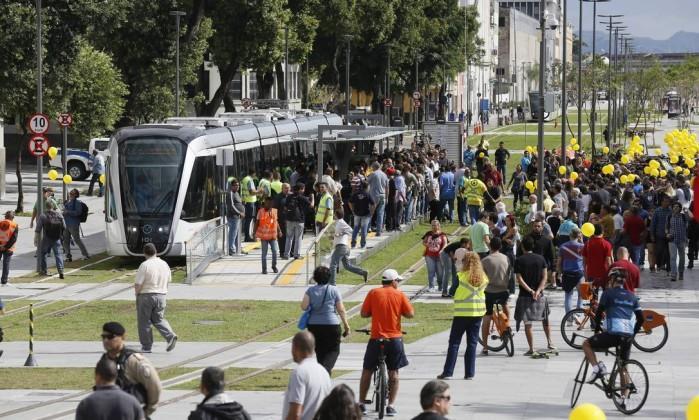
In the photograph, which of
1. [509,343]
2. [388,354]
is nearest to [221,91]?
[509,343]

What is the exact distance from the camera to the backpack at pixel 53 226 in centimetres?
3175

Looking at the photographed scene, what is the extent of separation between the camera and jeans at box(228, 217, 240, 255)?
114 ft

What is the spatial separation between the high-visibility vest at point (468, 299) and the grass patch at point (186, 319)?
6535 millimetres

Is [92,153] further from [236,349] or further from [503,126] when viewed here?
[503,126]

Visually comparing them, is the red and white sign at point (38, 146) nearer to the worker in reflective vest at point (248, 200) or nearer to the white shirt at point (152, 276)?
the worker in reflective vest at point (248, 200)

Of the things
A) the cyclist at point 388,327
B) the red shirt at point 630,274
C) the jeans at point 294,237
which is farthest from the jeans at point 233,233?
the cyclist at point 388,327

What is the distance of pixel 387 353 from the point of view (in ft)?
54.6

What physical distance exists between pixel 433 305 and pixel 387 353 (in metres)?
11.6

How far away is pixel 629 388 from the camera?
666 inches

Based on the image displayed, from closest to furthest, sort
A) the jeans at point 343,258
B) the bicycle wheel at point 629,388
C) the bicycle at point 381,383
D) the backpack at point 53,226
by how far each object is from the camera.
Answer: the bicycle at point 381,383, the bicycle wheel at point 629,388, the jeans at point 343,258, the backpack at point 53,226

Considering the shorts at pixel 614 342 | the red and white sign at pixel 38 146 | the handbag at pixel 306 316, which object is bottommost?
the shorts at pixel 614 342

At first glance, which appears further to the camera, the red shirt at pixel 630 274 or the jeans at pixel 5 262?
the jeans at pixel 5 262

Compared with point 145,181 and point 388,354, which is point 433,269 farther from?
point 388,354

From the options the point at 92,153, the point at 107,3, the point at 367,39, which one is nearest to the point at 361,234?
the point at 107,3
